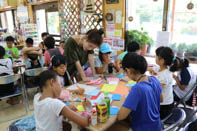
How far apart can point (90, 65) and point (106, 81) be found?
0.41 m

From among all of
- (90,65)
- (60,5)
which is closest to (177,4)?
(90,65)

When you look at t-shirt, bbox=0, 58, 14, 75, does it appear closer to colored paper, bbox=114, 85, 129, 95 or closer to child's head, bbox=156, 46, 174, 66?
colored paper, bbox=114, 85, 129, 95

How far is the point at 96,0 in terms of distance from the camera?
3801mm

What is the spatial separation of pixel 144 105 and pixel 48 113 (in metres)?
0.67

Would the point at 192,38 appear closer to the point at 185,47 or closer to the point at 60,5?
the point at 185,47

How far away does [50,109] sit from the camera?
1139mm

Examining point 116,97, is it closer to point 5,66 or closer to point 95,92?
point 95,92

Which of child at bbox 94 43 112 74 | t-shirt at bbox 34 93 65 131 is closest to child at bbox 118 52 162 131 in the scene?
t-shirt at bbox 34 93 65 131

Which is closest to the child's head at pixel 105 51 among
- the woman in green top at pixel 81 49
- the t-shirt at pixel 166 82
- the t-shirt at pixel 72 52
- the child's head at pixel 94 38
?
the woman in green top at pixel 81 49

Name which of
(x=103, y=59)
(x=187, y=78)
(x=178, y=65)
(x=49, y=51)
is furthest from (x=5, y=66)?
(x=187, y=78)

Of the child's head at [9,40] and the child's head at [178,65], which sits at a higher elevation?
the child's head at [9,40]

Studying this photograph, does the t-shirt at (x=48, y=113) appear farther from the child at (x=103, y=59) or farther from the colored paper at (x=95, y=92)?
the child at (x=103, y=59)

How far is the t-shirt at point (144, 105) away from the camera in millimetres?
1141

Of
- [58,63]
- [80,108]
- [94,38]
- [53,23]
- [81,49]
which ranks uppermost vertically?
[53,23]
